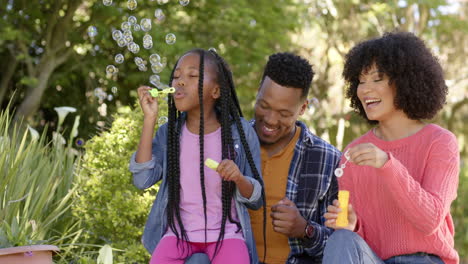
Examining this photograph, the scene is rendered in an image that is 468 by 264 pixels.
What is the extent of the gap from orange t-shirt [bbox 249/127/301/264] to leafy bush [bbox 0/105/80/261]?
1044 millimetres

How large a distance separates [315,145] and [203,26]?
790cm

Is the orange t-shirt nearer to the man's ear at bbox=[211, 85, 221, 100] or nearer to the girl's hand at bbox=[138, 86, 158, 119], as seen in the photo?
the man's ear at bbox=[211, 85, 221, 100]

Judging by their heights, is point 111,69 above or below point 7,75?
below

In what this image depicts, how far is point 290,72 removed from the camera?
3678 millimetres

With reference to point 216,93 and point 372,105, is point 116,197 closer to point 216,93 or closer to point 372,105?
point 216,93

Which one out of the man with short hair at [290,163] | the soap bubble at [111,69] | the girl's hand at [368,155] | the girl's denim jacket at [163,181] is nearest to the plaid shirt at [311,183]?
the man with short hair at [290,163]

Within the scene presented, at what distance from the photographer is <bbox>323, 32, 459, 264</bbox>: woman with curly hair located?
260 centimetres

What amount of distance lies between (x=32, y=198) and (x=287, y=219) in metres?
1.75

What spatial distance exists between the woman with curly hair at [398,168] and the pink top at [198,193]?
540mm

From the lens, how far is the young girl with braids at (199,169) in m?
3.09

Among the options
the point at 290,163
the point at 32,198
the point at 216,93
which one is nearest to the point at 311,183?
the point at 290,163

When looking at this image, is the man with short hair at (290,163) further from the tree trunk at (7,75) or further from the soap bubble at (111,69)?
the tree trunk at (7,75)

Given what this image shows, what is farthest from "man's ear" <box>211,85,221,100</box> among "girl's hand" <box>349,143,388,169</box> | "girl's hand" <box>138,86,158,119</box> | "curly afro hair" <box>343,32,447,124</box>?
"girl's hand" <box>349,143,388,169</box>

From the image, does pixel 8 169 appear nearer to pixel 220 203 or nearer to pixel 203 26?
pixel 220 203
